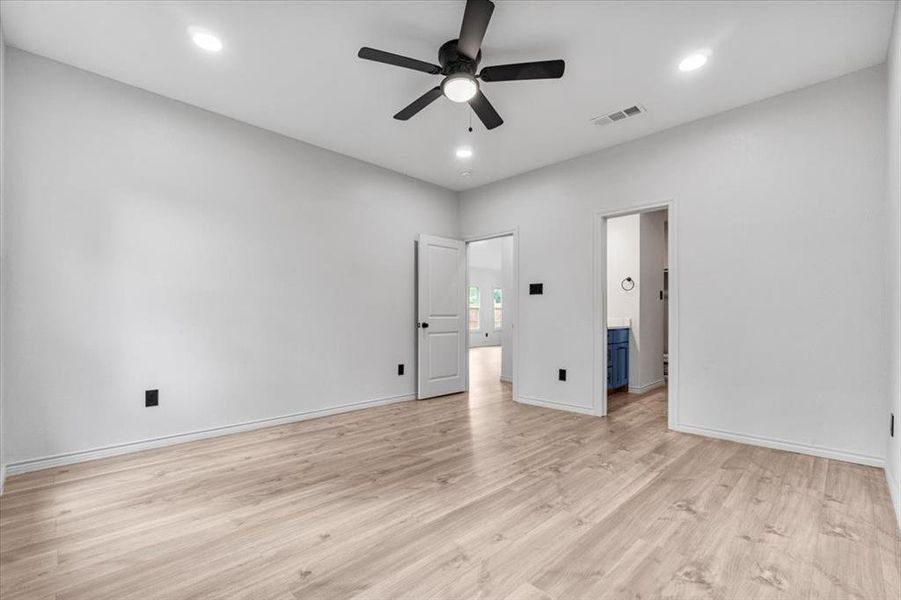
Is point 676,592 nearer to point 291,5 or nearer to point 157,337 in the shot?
point 291,5

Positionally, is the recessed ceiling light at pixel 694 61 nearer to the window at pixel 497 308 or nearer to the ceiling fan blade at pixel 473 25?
the ceiling fan blade at pixel 473 25

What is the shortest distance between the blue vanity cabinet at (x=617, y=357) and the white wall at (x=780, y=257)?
1.01 m

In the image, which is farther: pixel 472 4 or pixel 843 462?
pixel 843 462

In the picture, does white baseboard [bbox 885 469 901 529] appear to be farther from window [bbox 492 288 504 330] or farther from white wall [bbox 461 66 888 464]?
window [bbox 492 288 504 330]

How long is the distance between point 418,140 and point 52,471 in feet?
12.5

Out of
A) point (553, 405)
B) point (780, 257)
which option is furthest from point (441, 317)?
point (780, 257)

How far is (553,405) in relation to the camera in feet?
14.9

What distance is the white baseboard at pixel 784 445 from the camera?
2.79 m

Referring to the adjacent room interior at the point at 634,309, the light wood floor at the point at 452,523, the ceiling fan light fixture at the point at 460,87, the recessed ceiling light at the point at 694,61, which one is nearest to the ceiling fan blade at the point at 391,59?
the ceiling fan light fixture at the point at 460,87

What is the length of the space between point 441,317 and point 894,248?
3.99 m

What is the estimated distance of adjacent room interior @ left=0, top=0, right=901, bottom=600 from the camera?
185 cm

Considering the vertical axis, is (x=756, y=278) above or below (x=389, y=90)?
below

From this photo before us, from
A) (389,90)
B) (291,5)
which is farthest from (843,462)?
(291,5)

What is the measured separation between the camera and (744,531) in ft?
6.41
